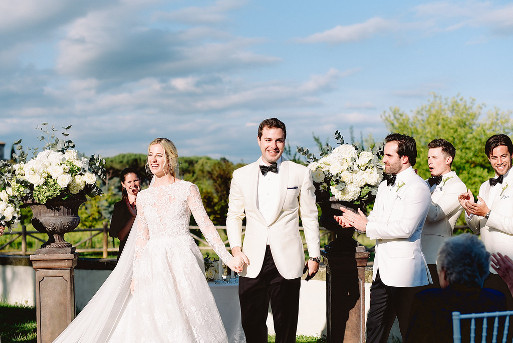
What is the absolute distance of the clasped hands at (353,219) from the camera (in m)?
5.06

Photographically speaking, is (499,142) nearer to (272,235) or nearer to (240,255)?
(272,235)

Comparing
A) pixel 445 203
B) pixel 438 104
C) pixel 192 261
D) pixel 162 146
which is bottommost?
pixel 192 261

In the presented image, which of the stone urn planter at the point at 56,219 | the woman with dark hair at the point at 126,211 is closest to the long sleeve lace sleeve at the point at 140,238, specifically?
the woman with dark hair at the point at 126,211

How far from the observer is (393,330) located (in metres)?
6.94

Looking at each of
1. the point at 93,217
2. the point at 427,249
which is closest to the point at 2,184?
the point at 427,249

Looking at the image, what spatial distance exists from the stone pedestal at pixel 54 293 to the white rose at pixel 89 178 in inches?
33.6

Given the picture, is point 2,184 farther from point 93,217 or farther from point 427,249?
point 93,217

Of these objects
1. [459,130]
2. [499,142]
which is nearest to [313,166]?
[499,142]

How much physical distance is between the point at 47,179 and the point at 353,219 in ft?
11.1

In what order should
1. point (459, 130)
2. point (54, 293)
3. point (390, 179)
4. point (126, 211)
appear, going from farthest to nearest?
point (459, 130)
point (126, 211)
point (54, 293)
point (390, 179)

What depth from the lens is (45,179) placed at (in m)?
6.30

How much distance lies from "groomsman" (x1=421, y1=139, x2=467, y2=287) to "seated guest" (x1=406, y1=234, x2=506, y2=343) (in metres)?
2.44

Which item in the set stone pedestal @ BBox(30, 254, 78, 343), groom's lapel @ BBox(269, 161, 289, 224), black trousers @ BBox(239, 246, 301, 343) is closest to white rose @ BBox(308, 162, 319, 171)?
groom's lapel @ BBox(269, 161, 289, 224)

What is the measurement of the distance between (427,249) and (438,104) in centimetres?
2581
